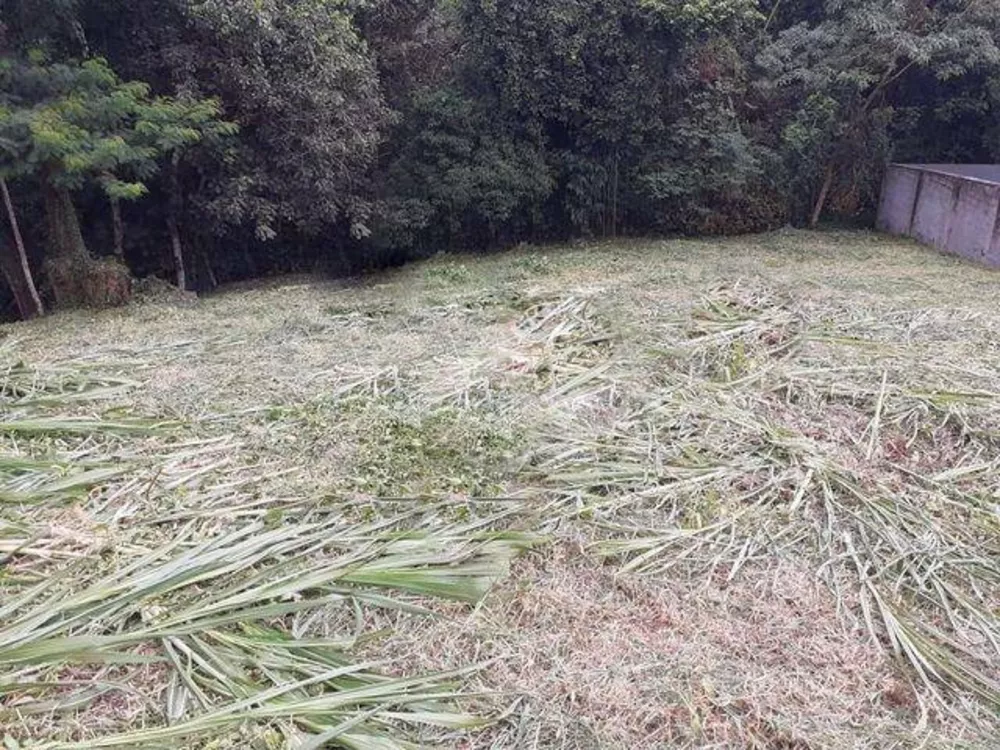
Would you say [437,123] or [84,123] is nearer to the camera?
[84,123]

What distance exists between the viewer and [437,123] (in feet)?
27.7

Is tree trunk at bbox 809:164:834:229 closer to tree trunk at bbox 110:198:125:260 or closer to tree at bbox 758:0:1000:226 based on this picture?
tree at bbox 758:0:1000:226

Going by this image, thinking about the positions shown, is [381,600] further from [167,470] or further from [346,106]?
[346,106]

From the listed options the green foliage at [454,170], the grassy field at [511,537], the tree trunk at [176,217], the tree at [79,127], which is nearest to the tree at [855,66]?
the green foliage at [454,170]

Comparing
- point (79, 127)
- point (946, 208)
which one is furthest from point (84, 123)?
point (946, 208)

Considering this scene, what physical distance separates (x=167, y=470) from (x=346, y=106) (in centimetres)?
516

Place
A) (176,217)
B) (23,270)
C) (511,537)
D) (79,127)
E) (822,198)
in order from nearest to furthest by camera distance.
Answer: (511,537)
(79,127)
(23,270)
(176,217)
(822,198)

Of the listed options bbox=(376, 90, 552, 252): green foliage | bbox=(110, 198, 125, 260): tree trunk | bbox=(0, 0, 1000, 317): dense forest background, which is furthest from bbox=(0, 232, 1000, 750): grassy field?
bbox=(376, 90, 552, 252): green foliage

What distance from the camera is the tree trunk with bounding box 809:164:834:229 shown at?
945 cm

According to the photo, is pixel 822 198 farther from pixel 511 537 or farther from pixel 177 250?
pixel 511 537

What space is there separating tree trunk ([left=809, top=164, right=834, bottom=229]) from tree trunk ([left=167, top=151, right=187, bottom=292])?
302 inches

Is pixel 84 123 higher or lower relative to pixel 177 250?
higher

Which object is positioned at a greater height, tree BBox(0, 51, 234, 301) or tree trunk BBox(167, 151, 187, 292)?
tree BBox(0, 51, 234, 301)

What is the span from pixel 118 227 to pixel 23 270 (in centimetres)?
105
